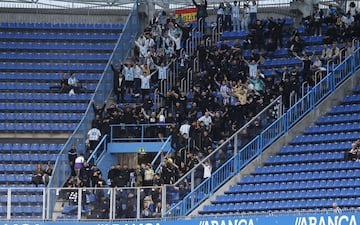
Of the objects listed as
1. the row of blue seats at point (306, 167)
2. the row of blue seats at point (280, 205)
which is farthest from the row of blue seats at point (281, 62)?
the row of blue seats at point (280, 205)

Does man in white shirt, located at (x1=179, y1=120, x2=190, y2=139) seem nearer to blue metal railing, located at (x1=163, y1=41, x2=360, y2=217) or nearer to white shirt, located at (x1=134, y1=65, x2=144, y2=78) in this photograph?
blue metal railing, located at (x1=163, y1=41, x2=360, y2=217)

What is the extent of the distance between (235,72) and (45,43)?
8.47 meters

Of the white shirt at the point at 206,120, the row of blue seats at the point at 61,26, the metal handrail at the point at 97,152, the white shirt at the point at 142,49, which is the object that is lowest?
the metal handrail at the point at 97,152

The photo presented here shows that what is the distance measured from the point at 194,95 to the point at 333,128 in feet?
17.6

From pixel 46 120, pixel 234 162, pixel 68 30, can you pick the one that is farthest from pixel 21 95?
pixel 234 162

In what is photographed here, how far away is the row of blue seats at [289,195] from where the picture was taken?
35.9 meters

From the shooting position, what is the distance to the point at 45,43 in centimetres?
4900

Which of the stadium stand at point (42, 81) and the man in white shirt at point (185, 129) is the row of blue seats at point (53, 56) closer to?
the stadium stand at point (42, 81)

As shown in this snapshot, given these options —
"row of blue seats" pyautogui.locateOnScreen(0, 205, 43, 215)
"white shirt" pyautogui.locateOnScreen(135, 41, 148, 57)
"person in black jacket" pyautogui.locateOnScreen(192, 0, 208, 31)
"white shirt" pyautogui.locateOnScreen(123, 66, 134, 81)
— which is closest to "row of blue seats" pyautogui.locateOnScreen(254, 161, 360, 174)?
"row of blue seats" pyautogui.locateOnScreen(0, 205, 43, 215)

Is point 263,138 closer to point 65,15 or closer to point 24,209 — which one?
point 24,209

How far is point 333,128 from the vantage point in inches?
1571

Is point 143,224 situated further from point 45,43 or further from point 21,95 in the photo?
point 45,43

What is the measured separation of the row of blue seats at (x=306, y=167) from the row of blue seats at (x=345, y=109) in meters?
2.69

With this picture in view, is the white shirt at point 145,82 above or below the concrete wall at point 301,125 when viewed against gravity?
above
